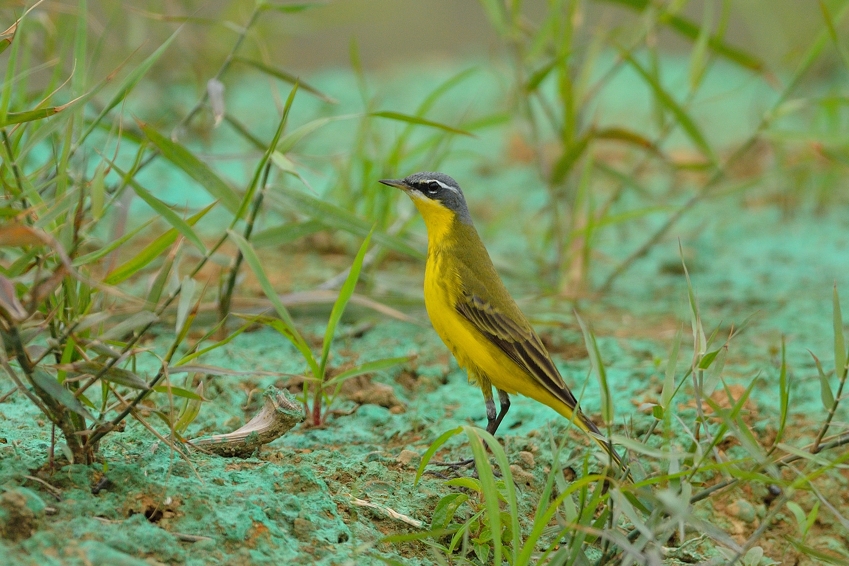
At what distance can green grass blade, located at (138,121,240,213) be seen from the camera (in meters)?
2.68

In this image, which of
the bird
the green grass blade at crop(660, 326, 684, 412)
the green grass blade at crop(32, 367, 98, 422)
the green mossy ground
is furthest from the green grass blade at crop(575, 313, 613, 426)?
the green grass blade at crop(32, 367, 98, 422)

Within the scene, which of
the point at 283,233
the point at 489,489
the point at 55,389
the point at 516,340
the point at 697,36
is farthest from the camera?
the point at 697,36

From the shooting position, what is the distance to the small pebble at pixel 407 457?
2.76 meters

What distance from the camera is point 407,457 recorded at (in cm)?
279

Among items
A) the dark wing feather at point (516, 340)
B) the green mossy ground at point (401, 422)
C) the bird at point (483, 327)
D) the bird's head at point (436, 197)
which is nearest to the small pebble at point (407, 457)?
the green mossy ground at point (401, 422)

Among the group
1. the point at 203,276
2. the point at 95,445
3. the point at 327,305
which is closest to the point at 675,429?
the point at 327,305

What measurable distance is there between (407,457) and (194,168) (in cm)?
113

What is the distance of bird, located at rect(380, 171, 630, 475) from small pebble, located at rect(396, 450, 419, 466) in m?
0.34

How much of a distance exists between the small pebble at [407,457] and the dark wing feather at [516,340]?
466 millimetres

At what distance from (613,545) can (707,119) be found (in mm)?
6781

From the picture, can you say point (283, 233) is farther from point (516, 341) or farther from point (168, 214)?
point (168, 214)

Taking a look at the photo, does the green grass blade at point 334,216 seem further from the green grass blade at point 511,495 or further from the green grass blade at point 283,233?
the green grass blade at point 511,495

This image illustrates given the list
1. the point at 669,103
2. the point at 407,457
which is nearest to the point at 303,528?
the point at 407,457

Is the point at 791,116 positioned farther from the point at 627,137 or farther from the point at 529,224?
the point at 627,137
